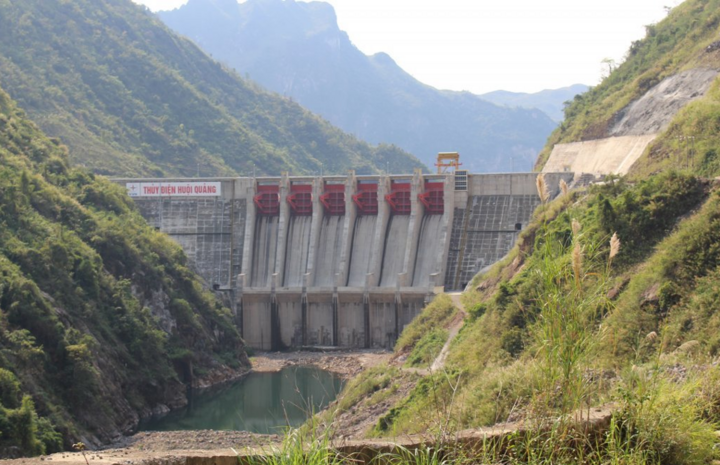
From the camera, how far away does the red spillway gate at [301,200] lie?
69125mm

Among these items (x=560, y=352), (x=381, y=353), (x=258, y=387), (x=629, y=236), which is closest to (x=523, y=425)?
(x=560, y=352)

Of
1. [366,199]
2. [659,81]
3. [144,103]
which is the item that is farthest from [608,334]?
[144,103]

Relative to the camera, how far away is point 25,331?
1590 inches

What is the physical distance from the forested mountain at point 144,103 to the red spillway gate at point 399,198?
138 feet

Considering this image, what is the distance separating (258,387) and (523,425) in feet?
141

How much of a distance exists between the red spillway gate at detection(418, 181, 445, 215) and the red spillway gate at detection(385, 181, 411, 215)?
146cm

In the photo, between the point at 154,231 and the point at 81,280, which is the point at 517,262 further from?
the point at 154,231

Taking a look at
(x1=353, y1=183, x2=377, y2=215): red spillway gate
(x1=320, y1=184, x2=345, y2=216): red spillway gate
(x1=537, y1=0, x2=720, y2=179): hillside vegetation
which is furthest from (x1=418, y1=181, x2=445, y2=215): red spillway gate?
(x1=537, y1=0, x2=720, y2=179): hillside vegetation

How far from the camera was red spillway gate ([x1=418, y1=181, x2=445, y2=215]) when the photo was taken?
215ft

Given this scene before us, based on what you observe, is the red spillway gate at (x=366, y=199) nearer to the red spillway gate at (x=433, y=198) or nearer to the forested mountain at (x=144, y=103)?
the red spillway gate at (x=433, y=198)

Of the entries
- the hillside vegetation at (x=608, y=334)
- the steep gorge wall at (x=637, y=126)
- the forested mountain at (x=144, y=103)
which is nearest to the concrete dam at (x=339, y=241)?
the steep gorge wall at (x=637, y=126)

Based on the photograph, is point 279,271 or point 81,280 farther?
point 279,271

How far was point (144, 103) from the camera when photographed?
126188 mm

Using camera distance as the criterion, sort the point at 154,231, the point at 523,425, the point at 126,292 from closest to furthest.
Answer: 1. the point at 523,425
2. the point at 126,292
3. the point at 154,231
